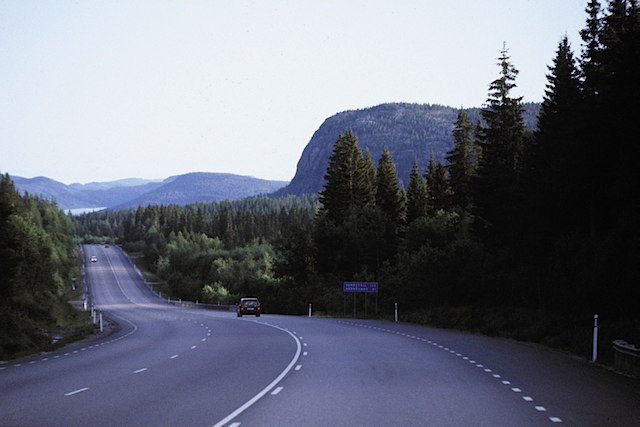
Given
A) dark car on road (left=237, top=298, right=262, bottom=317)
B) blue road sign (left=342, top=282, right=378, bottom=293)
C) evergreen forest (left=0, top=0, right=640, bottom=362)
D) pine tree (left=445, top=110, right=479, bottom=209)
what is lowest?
dark car on road (left=237, top=298, right=262, bottom=317)

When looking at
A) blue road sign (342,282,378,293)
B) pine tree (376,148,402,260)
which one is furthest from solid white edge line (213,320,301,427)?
pine tree (376,148,402,260)

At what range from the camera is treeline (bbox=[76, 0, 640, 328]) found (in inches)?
1256

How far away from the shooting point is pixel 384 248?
299 ft

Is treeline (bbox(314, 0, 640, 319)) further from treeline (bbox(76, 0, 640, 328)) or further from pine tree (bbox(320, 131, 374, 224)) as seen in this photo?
pine tree (bbox(320, 131, 374, 224))

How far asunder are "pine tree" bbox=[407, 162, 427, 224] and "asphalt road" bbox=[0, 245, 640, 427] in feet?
221

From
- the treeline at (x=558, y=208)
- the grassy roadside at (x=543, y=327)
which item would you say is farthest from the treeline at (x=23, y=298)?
the treeline at (x=558, y=208)

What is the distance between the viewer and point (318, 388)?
1650 cm

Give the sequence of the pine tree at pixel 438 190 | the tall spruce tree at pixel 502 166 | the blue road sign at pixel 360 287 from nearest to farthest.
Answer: the tall spruce tree at pixel 502 166 → the blue road sign at pixel 360 287 → the pine tree at pixel 438 190

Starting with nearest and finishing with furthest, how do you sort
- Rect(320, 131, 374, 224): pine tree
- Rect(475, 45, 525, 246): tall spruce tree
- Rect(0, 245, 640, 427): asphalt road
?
Rect(0, 245, 640, 427): asphalt road < Rect(475, 45, 525, 246): tall spruce tree < Rect(320, 131, 374, 224): pine tree

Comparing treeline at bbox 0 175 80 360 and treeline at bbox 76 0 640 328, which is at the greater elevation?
treeline at bbox 76 0 640 328

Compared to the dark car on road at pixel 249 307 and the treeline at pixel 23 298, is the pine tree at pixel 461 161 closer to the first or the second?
the dark car on road at pixel 249 307

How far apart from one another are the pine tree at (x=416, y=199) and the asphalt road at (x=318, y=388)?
67.2m

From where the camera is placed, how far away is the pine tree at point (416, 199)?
96.9 metres

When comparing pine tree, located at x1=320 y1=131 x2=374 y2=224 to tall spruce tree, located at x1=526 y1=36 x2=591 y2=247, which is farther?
pine tree, located at x1=320 y1=131 x2=374 y2=224
